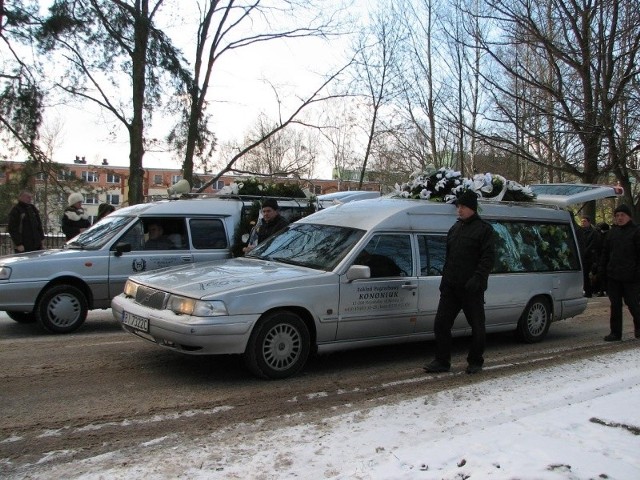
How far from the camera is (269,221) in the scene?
8430mm

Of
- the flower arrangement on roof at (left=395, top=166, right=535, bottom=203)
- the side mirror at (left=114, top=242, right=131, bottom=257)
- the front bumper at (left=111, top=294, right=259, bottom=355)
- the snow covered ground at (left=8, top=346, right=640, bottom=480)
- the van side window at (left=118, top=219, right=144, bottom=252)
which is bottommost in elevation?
the snow covered ground at (left=8, top=346, right=640, bottom=480)

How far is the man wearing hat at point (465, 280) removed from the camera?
6.02 metres

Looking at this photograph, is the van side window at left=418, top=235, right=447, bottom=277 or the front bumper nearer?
the front bumper

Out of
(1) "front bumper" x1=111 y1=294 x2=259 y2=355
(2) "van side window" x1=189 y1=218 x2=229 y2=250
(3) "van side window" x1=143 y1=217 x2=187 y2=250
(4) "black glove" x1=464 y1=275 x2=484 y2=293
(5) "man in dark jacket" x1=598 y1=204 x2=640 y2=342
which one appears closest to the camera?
(1) "front bumper" x1=111 y1=294 x2=259 y2=355

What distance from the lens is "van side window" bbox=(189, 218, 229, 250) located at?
912 cm

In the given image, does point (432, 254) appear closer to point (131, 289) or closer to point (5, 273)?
point (131, 289)

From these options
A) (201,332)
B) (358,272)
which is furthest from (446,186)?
(201,332)

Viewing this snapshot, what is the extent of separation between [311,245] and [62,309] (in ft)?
11.9

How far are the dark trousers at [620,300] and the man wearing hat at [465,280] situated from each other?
2.99 m

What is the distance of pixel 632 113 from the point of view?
15258 millimetres

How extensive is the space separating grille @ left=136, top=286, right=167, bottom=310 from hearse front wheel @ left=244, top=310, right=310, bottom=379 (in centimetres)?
93

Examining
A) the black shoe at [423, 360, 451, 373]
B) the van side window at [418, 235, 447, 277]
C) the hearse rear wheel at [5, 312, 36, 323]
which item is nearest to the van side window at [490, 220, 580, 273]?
the van side window at [418, 235, 447, 277]

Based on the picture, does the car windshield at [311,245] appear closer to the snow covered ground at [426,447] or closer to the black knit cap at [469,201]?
the black knit cap at [469,201]

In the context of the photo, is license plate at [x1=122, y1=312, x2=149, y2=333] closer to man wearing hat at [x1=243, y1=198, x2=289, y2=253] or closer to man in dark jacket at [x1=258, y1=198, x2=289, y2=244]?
man wearing hat at [x1=243, y1=198, x2=289, y2=253]
